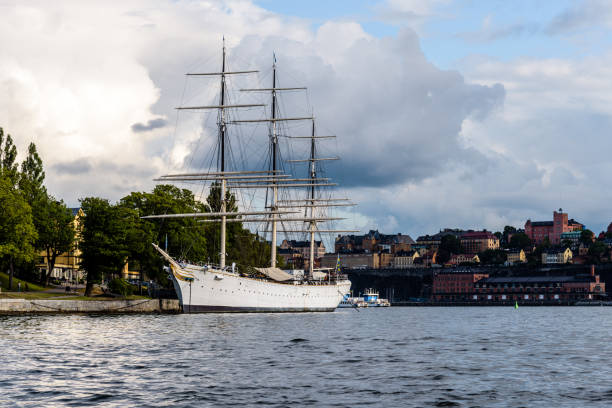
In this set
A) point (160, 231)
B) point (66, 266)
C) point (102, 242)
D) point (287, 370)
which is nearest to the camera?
point (287, 370)

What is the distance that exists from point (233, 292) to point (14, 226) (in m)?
25.0

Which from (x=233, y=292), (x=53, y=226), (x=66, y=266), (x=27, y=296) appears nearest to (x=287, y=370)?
(x=27, y=296)

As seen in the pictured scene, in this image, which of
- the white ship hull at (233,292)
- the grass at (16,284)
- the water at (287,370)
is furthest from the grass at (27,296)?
the water at (287,370)

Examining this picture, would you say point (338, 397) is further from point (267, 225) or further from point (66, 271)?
point (66, 271)

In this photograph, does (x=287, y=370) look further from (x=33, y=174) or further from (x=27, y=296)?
(x=33, y=174)

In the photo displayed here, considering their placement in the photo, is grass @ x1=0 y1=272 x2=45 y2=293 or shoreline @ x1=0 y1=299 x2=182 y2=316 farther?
grass @ x1=0 y1=272 x2=45 y2=293

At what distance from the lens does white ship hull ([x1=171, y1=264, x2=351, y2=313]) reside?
87.4 metres

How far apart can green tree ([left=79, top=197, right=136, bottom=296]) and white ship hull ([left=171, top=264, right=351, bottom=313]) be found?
7.59 metres

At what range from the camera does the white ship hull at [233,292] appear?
3440 inches

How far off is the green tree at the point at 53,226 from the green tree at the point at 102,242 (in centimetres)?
890

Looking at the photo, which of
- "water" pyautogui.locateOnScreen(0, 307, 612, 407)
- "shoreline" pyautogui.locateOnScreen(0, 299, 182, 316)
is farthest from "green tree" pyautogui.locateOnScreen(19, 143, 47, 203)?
"water" pyautogui.locateOnScreen(0, 307, 612, 407)

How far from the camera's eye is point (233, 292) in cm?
9294

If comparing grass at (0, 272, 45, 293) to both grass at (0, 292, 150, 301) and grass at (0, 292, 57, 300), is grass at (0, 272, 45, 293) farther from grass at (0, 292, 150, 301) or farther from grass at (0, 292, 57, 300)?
grass at (0, 292, 57, 300)

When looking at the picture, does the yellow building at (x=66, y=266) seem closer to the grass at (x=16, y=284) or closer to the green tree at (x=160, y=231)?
the green tree at (x=160, y=231)
